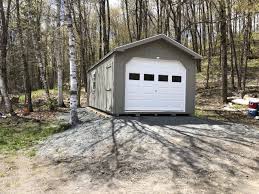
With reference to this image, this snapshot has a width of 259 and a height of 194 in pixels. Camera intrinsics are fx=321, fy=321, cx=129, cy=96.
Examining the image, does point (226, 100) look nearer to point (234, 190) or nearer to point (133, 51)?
point (133, 51)

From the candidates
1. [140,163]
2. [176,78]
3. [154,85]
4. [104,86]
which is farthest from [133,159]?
[104,86]

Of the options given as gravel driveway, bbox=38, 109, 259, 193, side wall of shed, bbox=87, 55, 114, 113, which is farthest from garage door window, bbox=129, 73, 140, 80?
gravel driveway, bbox=38, 109, 259, 193

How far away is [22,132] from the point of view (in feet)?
41.4

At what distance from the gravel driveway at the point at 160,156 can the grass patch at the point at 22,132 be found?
0.83m

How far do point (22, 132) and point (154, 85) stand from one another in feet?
20.0

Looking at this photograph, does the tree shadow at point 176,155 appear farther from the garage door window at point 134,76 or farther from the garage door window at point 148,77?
the garage door window at point 148,77

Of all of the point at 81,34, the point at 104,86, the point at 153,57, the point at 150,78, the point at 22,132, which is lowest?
the point at 22,132

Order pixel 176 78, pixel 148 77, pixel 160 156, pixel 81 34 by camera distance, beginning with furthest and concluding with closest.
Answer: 1. pixel 81 34
2. pixel 176 78
3. pixel 148 77
4. pixel 160 156

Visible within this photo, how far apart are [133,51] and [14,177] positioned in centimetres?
863

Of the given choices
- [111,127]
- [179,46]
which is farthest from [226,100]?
[111,127]

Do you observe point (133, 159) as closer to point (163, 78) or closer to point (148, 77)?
point (148, 77)

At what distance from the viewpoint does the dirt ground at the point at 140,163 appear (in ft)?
20.2

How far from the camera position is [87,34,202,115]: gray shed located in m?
14.1

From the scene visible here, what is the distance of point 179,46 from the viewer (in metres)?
14.9
